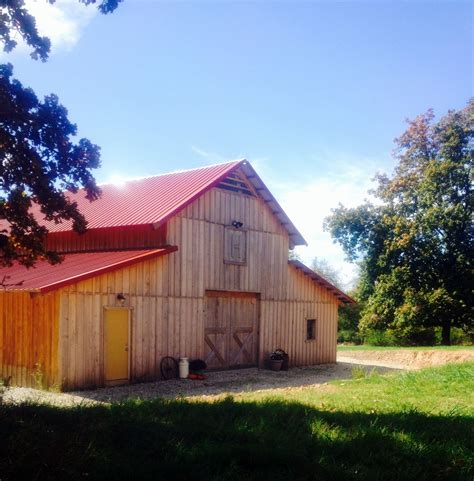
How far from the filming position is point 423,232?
35281 millimetres

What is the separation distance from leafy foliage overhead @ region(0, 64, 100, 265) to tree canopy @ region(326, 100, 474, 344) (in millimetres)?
27309

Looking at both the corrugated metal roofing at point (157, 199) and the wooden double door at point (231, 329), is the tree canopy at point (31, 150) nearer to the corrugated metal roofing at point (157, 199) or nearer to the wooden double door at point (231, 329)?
the corrugated metal roofing at point (157, 199)

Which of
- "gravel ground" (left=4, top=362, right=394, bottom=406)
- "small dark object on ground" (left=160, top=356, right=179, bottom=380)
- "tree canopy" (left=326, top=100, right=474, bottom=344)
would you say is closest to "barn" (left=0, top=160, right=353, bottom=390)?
"small dark object on ground" (left=160, top=356, right=179, bottom=380)

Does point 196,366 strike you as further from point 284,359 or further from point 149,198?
point 149,198

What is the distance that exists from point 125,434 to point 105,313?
8.91 metres

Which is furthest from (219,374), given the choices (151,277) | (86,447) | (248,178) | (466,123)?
(466,123)

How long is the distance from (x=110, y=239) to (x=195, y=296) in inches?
149

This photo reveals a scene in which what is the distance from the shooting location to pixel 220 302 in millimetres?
21281

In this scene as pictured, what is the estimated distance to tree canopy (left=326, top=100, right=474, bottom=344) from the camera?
1358 inches

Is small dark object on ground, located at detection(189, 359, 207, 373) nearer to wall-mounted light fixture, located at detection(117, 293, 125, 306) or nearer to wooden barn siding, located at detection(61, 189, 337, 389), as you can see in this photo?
wooden barn siding, located at detection(61, 189, 337, 389)

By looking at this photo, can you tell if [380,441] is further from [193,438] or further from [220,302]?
[220,302]

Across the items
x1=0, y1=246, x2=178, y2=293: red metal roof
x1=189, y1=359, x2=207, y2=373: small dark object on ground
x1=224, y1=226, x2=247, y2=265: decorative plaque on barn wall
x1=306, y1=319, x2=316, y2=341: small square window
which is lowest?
x1=189, y1=359, x2=207, y2=373: small dark object on ground

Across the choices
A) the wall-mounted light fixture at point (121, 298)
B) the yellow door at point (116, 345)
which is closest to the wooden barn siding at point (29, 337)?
the yellow door at point (116, 345)

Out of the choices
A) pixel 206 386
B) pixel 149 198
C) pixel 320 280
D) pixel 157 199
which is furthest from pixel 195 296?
pixel 320 280
